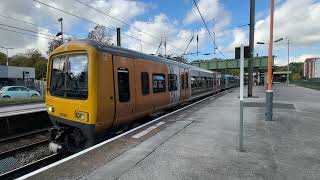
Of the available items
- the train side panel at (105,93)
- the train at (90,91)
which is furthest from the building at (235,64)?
the train side panel at (105,93)

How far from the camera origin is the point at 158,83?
11820mm

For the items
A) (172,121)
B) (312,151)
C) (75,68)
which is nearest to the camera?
(312,151)

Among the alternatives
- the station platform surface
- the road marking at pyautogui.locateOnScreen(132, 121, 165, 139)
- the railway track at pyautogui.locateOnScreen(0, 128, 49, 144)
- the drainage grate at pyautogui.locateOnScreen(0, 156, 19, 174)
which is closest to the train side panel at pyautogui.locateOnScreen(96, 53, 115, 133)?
the station platform surface

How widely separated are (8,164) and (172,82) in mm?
7836

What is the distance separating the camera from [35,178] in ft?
16.1

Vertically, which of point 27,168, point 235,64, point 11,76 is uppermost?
point 235,64

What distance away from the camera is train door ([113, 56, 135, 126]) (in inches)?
324

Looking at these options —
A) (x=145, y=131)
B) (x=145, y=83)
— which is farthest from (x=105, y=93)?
(x=145, y=83)

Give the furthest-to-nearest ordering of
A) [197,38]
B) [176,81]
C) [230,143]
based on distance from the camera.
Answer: [197,38], [176,81], [230,143]

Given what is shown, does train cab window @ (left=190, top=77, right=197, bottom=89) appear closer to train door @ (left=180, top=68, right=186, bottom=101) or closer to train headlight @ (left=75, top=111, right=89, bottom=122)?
train door @ (left=180, top=68, right=186, bottom=101)

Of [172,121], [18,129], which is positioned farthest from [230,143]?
[18,129]

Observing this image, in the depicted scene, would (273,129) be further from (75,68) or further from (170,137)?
(75,68)

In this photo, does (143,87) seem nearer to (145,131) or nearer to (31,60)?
(145,131)

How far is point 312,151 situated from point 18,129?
34.9ft
